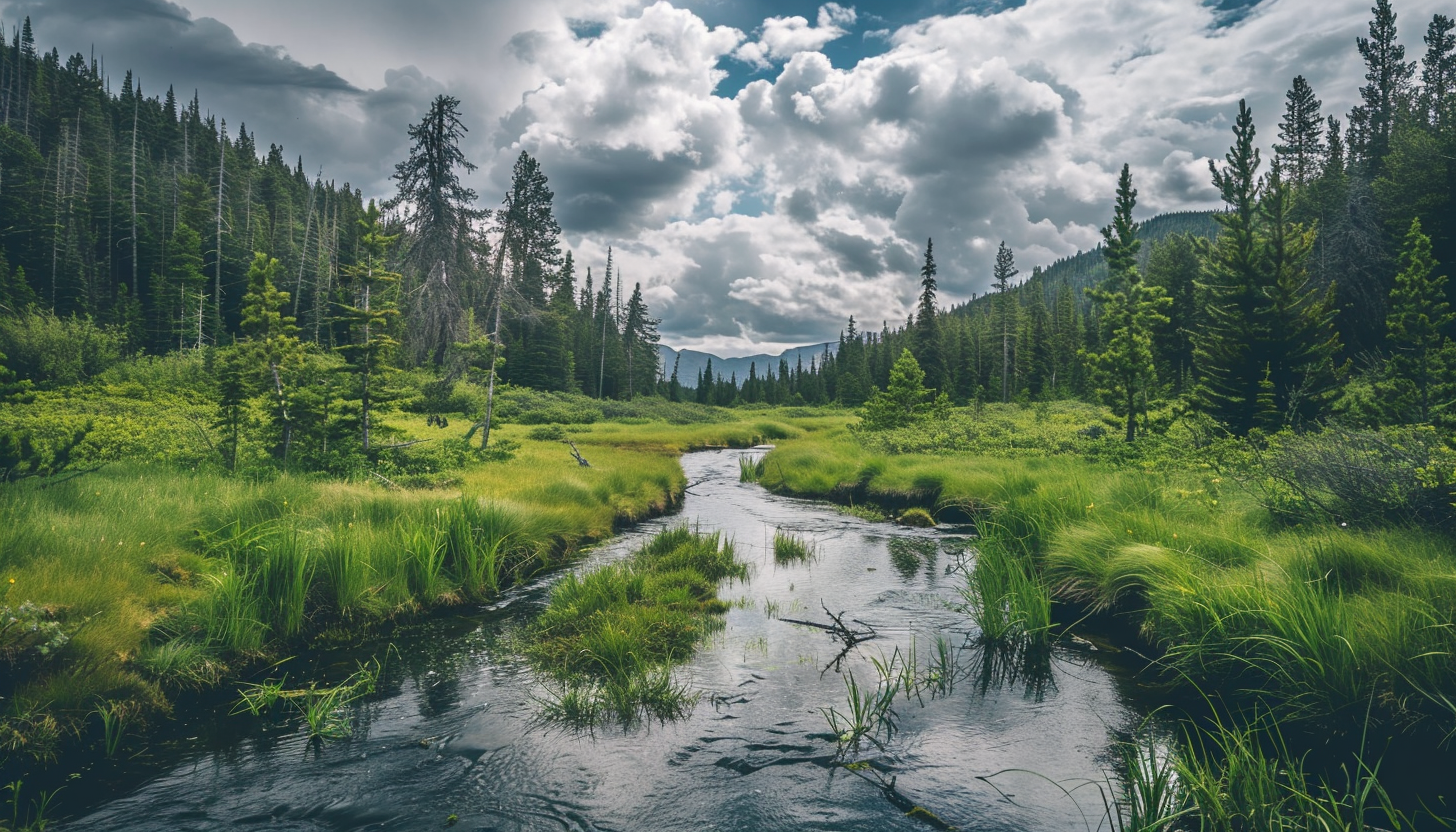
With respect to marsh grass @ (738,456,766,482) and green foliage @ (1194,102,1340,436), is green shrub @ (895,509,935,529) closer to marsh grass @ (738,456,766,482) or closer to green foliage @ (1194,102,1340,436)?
marsh grass @ (738,456,766,482)

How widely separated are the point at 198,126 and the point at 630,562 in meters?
108

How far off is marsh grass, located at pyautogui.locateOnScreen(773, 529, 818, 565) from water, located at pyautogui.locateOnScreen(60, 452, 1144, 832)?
411cm

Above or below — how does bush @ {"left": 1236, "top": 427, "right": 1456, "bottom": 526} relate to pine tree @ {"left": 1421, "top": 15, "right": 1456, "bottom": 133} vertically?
below

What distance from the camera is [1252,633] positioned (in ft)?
18.6

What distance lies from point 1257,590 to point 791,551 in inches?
289

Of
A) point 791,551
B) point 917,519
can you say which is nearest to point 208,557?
point 791,551

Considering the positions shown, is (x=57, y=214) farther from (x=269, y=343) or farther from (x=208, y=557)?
(x=208, y=557)

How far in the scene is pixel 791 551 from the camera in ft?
39.3

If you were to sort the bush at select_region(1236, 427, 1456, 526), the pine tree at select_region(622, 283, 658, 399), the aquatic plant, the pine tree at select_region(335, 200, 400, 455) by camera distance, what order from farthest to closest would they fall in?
the pine tree at select_region(622, 283, 658, 399), the pine tree at select_region(335, 200, 400, 455), the bush at select_region(1236, 427, 1456, 526), the aquatic plant

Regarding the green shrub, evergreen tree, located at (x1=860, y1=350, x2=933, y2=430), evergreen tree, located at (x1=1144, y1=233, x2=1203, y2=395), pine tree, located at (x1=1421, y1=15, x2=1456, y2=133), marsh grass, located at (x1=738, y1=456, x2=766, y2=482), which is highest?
pine tree, located at (x1=1421, y1=15, x2=1456, y2=133)

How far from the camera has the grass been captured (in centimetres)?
586

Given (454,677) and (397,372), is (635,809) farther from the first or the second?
(397,372)

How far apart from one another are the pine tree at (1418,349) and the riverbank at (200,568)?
26.4 meters

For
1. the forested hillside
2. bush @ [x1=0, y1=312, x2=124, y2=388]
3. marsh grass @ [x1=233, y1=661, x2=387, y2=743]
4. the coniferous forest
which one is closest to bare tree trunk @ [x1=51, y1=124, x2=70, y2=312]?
the forested hillside
